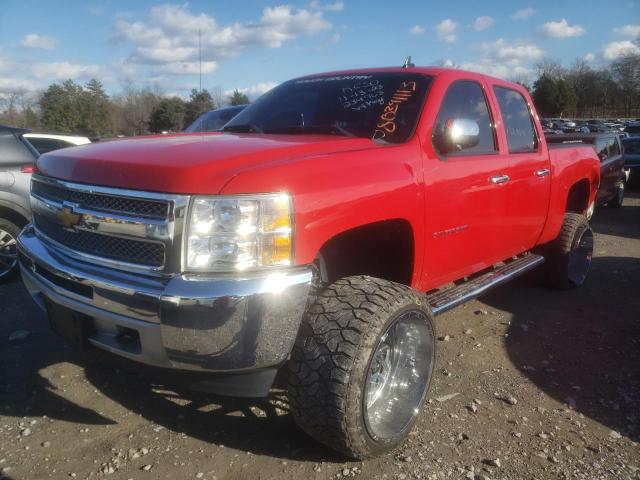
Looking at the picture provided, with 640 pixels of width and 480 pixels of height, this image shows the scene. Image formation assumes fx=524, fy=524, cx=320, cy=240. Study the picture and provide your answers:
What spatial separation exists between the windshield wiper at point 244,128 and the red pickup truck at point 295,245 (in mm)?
20

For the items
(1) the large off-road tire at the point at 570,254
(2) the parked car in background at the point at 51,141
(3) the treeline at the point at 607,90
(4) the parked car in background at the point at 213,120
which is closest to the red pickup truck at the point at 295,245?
(1) the large off-road tire at the point at 570,254

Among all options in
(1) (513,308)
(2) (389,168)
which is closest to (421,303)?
(2) (389,168)

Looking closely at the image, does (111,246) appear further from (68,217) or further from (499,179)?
(499,179)

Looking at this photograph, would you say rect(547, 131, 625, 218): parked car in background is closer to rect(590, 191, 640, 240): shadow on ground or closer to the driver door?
rect(590, 191, 640, 240): shadow on ground

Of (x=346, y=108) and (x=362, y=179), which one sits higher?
(x=346, y=108)

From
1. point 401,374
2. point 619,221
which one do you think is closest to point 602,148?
point 619,221

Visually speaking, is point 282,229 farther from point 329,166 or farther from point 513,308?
point 513,308

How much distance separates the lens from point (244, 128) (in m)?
3.56

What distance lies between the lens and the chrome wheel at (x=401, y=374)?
2725 mm

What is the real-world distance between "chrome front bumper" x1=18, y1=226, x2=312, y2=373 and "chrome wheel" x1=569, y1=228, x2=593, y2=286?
13.5 feet

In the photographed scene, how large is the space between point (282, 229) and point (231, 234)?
0.21 m

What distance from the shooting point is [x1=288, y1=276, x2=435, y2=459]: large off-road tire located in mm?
2314

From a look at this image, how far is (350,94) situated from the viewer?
3.46 m

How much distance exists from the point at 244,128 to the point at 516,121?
7.38 feet
